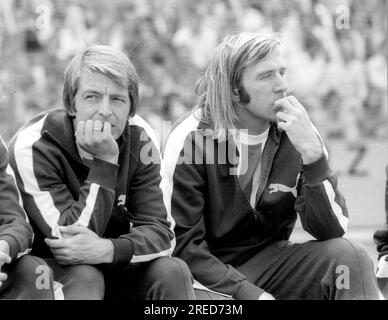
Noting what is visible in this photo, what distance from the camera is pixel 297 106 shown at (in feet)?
12.1

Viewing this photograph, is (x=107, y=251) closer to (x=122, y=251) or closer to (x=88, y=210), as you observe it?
(x=122, y=251)

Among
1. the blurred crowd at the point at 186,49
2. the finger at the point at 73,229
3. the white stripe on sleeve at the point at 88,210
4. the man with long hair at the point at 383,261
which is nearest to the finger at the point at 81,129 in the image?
the white stripe on sleeve at the point at 88,210

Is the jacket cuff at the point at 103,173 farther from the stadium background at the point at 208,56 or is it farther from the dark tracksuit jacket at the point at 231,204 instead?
the stadium background at the point at 208,56

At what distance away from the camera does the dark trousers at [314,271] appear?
3463 millimetres

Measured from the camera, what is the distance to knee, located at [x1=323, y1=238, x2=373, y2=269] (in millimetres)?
3491

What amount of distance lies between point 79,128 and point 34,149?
20cm

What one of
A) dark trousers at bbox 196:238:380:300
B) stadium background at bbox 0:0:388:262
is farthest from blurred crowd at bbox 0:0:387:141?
dark trousers at bbox 196:238:380:300

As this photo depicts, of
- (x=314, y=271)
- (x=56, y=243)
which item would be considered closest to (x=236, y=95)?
(x=314, y=271)

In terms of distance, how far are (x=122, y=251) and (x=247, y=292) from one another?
1.72 feet

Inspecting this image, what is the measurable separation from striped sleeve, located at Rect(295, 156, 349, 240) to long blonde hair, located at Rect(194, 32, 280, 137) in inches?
16.8

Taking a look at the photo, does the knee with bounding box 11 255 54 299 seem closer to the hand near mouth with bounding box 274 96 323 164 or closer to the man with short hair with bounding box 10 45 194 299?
the man with short hair with bounding box 10 45 194 299

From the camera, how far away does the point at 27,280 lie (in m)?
3.27
